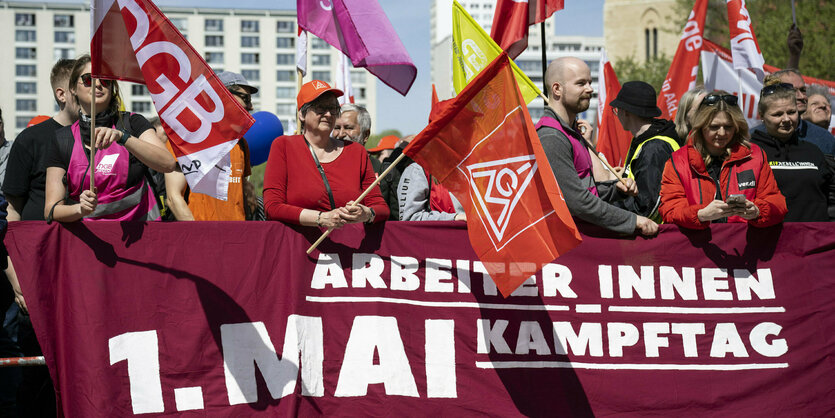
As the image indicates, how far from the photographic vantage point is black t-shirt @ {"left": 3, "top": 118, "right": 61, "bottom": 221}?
514cm

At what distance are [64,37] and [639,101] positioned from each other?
131 meters

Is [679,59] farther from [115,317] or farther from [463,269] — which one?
[115,317]

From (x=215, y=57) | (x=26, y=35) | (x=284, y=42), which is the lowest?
(x=215, y=57)

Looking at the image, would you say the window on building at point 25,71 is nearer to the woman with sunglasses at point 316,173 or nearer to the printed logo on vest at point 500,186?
the woman with sunglasses at point 316,173

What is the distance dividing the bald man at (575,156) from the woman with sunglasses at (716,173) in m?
0.24

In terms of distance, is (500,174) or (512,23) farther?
(512,23)

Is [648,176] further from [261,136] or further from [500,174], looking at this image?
[261,136]

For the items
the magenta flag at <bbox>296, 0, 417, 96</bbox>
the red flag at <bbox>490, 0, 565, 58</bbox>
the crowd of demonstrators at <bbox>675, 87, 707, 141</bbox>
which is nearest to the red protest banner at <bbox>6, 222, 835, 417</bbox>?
the crowd of demonstrators at <bbox>675, 87, 707, 141</bbox>

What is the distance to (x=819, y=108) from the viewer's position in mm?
8078

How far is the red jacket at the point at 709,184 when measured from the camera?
505cm

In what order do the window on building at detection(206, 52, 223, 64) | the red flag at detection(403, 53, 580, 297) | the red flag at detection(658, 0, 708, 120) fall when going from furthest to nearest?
the window on building at detection(206, 52, 223, 64) < the red flag at detection(658, 0, 708, 120) < the red flag at detection(403, 53, 580, 297)

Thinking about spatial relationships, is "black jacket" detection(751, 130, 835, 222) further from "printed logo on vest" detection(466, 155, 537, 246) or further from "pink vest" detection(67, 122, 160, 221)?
"pink vest" detection(67, 122, 160, 221)

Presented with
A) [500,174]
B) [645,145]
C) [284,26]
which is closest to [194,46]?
[284,26]

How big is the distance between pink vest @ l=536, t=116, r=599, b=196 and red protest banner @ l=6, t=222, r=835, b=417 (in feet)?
1.32
